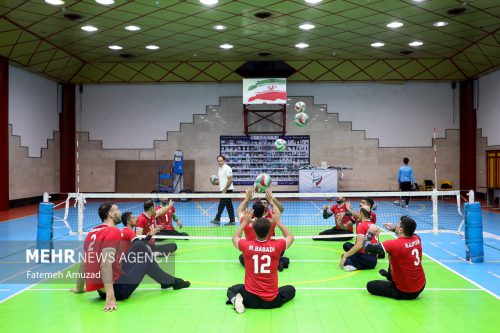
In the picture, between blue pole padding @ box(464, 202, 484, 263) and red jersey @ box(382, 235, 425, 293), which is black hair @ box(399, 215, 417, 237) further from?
blue pole padding @ box(464, 202, 484, 263)

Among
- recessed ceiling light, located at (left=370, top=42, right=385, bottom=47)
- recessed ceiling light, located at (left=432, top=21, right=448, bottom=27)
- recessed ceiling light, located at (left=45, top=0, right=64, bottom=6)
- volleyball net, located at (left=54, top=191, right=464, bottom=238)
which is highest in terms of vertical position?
recessed ceiling light, located at (left=370, top=42, right=385, bottom=47)

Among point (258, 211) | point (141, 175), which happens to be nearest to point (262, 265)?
point (258, 211)

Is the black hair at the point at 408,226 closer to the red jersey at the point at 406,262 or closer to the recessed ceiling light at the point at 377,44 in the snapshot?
the red jersey at the point at 406,262

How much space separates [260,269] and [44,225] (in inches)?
245

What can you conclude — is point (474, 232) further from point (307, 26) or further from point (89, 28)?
point (89, 28)

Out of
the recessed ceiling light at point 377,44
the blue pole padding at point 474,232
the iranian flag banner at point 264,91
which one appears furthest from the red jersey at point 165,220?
the recessed ceiling light at point 377,44

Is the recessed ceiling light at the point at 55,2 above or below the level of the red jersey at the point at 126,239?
above

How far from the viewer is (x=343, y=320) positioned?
6.88 metres

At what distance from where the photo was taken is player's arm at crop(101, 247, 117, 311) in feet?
23.8

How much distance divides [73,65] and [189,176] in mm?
9391

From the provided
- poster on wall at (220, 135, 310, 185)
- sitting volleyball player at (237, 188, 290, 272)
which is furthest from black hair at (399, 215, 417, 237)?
poster on wall at (220, 135, 310, 185)

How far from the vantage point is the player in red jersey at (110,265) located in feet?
24.0

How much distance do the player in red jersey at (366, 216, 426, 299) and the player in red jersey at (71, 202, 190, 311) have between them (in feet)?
13.0

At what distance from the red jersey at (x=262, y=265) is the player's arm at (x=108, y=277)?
2084 mm
